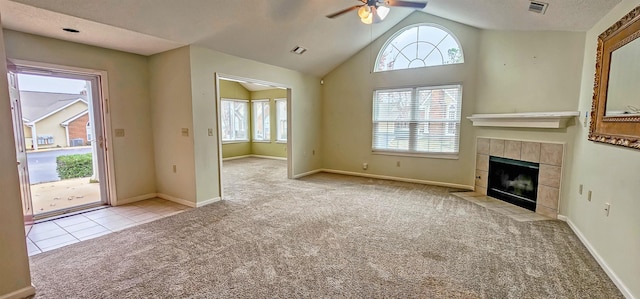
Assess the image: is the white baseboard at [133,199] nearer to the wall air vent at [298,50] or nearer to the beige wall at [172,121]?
the beige wall at [172,121]

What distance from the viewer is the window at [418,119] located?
17.8 ft

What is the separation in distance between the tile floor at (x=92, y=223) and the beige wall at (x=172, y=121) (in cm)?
37

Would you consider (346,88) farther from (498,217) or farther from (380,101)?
(498,217)

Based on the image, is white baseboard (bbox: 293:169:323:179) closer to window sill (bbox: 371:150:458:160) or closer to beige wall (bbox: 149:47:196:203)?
window sill (bbox: 371:150:458:160)

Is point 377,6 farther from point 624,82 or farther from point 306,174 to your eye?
point 306,174

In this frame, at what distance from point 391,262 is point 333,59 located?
4.69 meters

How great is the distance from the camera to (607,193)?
2.59 metres

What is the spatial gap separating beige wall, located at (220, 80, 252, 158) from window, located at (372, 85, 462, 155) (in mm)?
5298

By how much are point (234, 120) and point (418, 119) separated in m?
6.49

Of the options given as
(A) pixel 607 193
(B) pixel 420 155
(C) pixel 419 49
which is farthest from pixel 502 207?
(C) pixel 419 49

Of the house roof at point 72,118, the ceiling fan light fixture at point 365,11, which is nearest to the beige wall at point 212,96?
the house roof at point 72,118

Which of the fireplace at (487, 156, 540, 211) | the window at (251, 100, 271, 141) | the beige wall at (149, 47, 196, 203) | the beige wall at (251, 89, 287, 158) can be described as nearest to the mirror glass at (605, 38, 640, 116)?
the fireplace at (487, 156, 540, 211)

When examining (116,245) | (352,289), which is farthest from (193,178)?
(352,289)

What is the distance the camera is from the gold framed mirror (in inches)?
88.5
